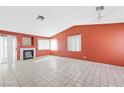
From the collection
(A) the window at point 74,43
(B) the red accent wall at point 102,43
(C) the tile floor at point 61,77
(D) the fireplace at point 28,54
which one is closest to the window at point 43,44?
(D) the fireplace at point 28,54

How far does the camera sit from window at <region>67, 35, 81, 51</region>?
19.7 ft

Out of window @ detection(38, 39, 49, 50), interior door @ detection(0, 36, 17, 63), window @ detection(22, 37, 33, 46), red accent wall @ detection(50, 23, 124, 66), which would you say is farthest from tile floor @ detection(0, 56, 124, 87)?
window @ detection(38, 39, 49, 50)

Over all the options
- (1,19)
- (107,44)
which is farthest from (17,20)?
(107,44)

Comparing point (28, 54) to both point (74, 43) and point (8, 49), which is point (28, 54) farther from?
point (74, 43)

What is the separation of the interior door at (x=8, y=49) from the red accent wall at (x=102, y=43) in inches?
166

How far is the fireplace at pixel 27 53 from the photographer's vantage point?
603cm

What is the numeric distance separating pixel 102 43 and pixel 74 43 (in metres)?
2.05

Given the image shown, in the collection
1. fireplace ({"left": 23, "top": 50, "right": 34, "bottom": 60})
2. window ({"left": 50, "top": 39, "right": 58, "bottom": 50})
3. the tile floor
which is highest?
window ({"left": 50, "top": 39, "right": 58, "bottom": 50})

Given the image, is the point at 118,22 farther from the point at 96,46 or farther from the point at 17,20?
the point at 17,20

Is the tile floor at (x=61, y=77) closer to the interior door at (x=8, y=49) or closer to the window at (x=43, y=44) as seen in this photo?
the interior door at (x=8, y=49)

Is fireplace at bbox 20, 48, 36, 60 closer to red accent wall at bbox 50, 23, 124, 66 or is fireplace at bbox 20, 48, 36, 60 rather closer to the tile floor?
the tile floor

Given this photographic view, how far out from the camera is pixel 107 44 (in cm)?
455

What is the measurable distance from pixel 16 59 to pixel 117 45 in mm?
6243

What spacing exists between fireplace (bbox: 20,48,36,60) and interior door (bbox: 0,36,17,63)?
1.57 ft
